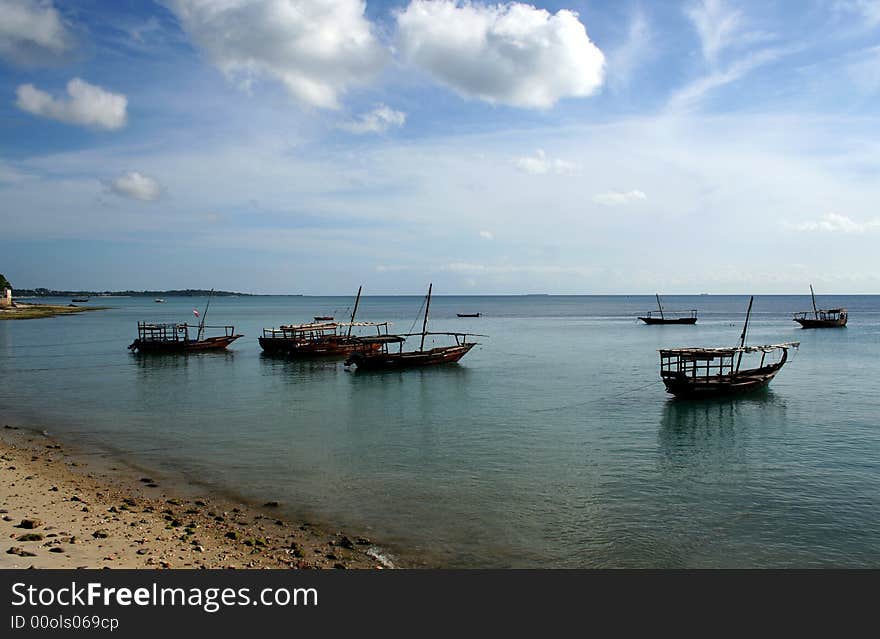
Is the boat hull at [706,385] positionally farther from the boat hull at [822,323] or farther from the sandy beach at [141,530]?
the boat hull at [822,323]

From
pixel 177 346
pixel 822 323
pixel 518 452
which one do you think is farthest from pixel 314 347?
pixel 822 323

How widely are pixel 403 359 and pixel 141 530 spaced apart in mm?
32850

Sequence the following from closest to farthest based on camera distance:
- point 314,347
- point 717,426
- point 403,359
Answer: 1. point 717,426
2. point 403,359
3. point 314,347

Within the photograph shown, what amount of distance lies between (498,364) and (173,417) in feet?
89.3

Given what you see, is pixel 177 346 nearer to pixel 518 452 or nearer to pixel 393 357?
pixel 393 357

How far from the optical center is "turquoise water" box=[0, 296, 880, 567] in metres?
13.9

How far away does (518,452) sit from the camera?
2159 centimetres

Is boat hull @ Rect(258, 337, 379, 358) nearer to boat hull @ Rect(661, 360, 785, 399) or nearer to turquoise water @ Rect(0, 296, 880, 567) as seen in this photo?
turquoise water @ Rect(0, 296, 880, 567)

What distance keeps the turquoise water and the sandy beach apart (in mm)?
1122

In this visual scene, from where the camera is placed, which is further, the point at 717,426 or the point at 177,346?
the point at 177,346
